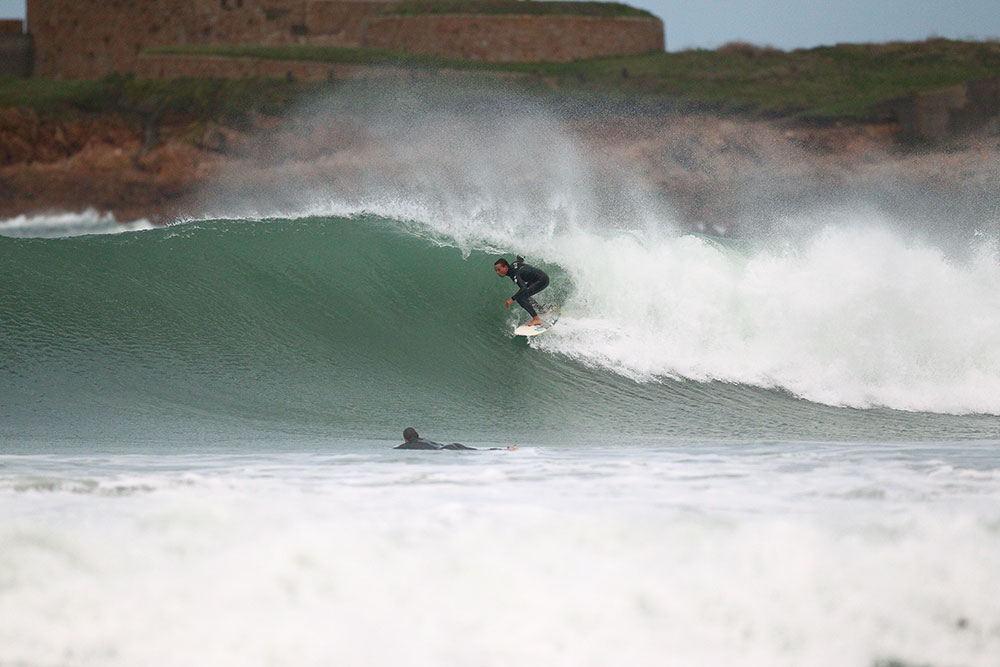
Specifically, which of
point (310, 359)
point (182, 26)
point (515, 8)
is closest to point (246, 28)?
point (182, 26)

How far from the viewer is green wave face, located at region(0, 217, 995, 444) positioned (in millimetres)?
7969

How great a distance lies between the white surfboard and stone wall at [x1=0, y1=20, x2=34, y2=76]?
1110 inches

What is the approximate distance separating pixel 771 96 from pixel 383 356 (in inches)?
866

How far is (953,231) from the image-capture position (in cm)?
2456

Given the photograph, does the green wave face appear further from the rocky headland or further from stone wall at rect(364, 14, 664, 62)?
stone wall at rect(364, 14, 664, 62)

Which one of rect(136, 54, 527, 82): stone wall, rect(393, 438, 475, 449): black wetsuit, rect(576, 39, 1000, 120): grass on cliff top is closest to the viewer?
rect(393, 438, 475, 449): black wetsuit

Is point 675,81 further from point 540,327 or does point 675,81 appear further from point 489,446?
point 489,446

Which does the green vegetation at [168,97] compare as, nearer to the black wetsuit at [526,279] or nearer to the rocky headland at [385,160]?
the rocky headland at [385,160]

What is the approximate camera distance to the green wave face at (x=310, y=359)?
26.1 feet

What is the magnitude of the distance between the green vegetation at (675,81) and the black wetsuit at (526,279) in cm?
2024

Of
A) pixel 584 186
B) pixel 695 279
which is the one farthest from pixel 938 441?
pixel 584 186

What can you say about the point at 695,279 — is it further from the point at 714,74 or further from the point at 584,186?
the point at 714,74


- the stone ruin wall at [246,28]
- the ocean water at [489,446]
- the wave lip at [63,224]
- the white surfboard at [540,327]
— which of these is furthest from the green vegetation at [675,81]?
the white surfboard at [540,327]

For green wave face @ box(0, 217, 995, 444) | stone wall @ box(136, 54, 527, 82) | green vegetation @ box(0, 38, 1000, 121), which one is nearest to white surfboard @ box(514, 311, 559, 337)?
green wave face @ box(0, 217, 995, 444)
